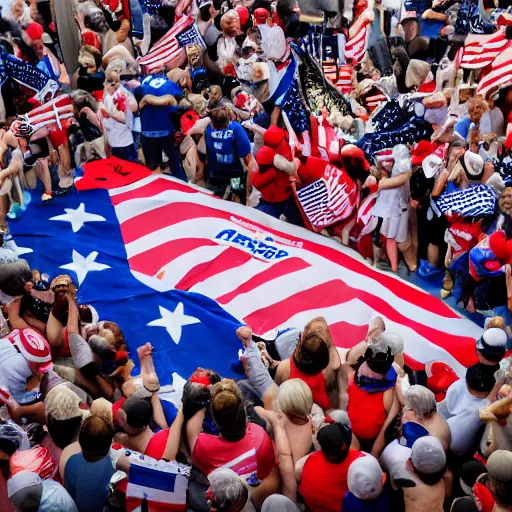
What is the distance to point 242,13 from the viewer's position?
12.8m

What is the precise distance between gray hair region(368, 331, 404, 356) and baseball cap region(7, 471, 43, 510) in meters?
2.44

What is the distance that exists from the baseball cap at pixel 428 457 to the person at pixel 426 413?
51cm

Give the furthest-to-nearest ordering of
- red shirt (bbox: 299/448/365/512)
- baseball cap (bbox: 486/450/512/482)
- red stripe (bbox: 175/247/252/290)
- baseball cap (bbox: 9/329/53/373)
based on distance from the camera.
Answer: red stripe (bbox: 175/247/252/290)
baseball cap (bbox: 9/329/53/373)
red shirt (bbox: 299/448/365/512)
baseball cap (bbox: 486/450/512/482)

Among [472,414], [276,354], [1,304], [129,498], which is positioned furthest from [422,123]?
[129,498]

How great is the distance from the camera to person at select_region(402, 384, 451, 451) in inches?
231

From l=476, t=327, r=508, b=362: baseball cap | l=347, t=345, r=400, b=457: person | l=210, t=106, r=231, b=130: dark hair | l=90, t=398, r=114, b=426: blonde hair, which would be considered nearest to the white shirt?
l=476, t=327, r=508, b=362: baseball cap

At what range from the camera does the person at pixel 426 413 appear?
19.3 ft

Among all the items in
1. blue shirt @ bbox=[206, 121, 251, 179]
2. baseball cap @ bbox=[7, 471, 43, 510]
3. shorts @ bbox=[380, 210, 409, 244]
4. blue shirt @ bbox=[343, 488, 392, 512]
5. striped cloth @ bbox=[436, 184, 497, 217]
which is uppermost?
baseball cap @ bbox=[7, 471, 43, 510]

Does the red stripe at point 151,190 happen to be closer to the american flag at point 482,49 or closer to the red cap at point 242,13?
the american flag at point 482,49

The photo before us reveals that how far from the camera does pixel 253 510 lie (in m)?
5.47

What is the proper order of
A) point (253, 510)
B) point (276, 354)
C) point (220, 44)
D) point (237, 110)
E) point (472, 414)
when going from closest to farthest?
point (253, 510) → point (472, 414) → point (276, 354) → point (237, 110) → point (220, 44)

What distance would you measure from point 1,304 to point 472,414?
384 centimetres

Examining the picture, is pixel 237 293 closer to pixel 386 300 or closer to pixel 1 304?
pixel 386 300

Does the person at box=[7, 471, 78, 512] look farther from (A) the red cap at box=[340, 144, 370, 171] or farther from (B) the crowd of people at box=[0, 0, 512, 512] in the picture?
(A) the red cap at box=[340, 144, 370, 171]
